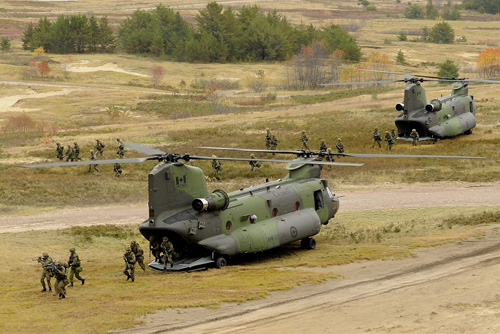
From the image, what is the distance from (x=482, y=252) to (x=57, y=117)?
191ft

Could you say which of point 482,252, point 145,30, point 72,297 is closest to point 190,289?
point 72,297

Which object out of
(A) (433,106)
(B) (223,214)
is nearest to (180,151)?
(A) (433,106)

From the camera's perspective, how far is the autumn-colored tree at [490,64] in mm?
102188

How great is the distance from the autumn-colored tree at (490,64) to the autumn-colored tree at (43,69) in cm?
5577

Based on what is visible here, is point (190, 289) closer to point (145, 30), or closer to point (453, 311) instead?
point (453, 311)

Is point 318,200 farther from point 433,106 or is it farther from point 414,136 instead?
point 433,106

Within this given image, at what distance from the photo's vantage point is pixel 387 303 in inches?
874

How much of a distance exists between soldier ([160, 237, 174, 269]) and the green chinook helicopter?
0.25 meters

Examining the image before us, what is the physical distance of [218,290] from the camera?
75.2 ft

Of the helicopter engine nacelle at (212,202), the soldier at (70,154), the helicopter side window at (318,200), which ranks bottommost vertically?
the soldier at (70,154)

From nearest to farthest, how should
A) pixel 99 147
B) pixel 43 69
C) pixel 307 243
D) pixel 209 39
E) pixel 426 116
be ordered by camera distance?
pixel 307 243 < pixel 99 147 < pixel 426 116 < pixel 43 69 < pixel 209 39

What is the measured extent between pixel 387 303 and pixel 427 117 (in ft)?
103

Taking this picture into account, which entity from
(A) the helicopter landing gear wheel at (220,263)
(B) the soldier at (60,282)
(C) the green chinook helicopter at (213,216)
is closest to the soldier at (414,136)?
(C) the green chinook helicopter at (213,216)

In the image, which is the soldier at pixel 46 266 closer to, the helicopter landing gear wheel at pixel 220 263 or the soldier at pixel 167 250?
the soldier at pixel 167 250
